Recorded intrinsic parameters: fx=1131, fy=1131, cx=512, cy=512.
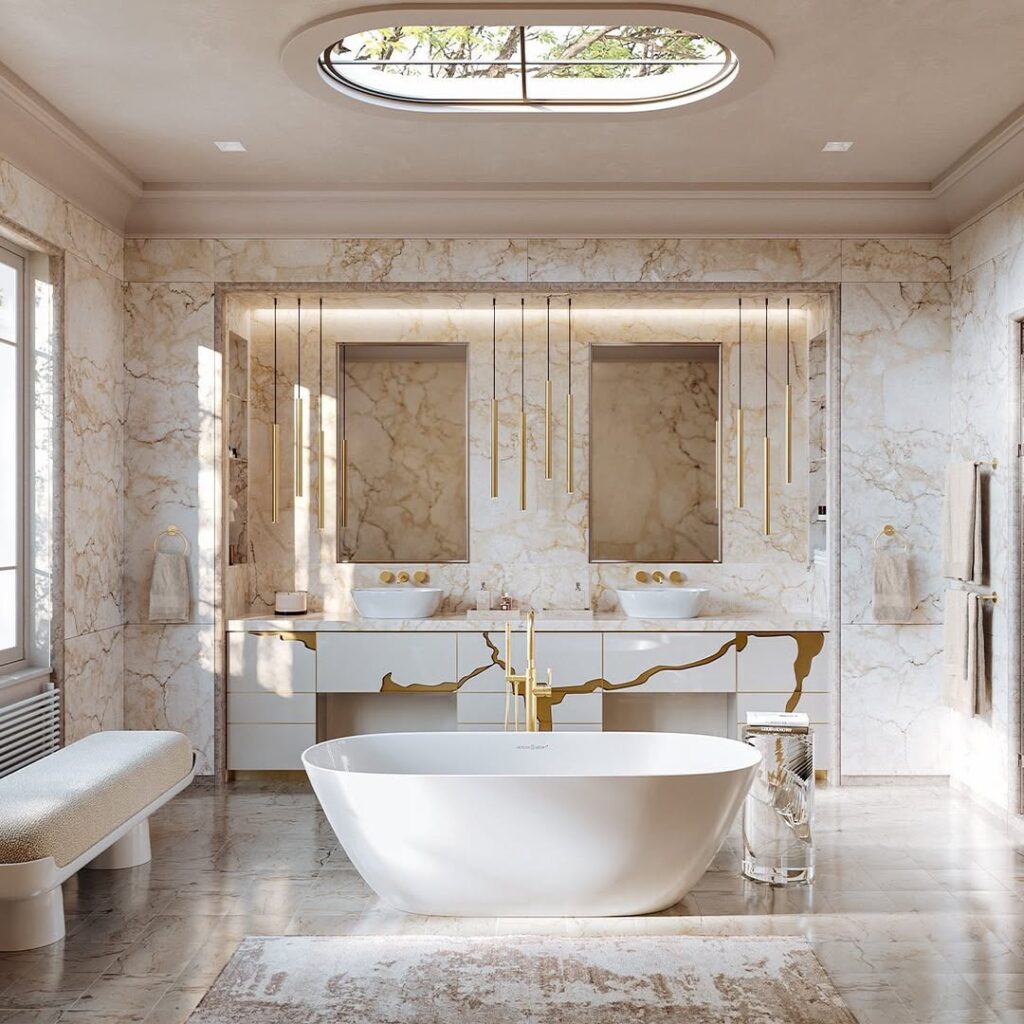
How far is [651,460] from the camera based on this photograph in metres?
6.15

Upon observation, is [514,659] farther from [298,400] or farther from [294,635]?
[298,400]

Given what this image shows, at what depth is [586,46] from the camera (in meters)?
3.94

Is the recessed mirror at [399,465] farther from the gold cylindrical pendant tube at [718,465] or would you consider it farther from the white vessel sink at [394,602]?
the gold cylindrical pendant tube at [718,465]

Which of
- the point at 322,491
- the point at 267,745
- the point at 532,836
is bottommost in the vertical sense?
the point at 267,745

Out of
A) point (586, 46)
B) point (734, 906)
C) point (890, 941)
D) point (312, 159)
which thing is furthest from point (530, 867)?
point (312, 159)

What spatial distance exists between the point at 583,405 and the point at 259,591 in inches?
80.2

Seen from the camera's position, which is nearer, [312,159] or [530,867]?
[530,867]

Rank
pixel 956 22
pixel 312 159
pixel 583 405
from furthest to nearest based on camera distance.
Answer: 1. pixel 583 405
2. pixel 312 159
3. pixel 956 22

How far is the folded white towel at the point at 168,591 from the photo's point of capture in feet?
17.6

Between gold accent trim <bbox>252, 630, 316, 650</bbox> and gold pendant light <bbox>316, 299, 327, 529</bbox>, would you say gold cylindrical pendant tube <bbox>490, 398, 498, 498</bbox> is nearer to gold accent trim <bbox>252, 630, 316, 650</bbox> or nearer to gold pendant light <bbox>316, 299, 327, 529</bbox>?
gold pendant light <bbox>316, 299, 327, 529</bbox>

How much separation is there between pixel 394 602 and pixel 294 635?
0.52 metres

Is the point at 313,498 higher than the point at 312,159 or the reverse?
the reverse

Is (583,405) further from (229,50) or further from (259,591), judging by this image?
(229,50)

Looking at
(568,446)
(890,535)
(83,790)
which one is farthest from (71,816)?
(890,535)
